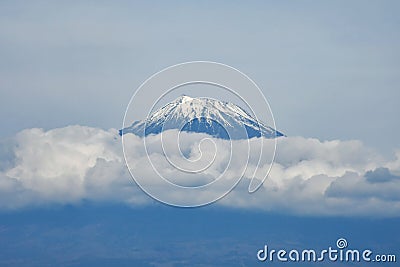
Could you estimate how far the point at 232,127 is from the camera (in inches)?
7761

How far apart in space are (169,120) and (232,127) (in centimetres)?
1613

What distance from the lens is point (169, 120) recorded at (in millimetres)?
199125
